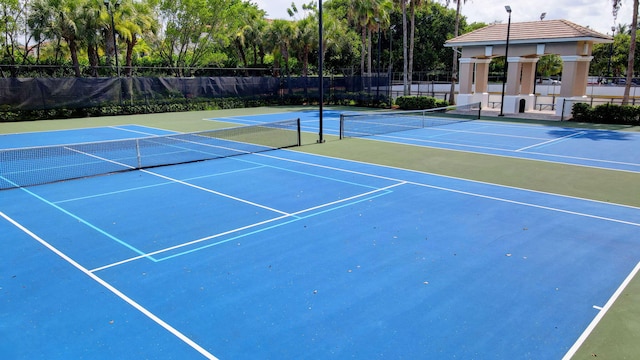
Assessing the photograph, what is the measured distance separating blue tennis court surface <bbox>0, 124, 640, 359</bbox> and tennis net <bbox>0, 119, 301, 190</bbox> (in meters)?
1.81

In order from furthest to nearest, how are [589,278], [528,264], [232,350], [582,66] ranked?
[582,66], [528,264], [589,278], [232,350]

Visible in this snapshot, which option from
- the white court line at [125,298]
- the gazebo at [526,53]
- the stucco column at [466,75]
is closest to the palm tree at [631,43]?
the gazebo at [526,53]

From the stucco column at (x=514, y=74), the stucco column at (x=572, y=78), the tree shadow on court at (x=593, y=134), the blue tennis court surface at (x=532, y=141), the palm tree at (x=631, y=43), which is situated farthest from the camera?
the stucco column at (x=514, y=74)

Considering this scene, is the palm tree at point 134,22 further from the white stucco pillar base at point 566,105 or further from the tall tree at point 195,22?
the white stucco pillar base at point 566,105

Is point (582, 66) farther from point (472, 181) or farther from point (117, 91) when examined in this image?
point (117, 91)

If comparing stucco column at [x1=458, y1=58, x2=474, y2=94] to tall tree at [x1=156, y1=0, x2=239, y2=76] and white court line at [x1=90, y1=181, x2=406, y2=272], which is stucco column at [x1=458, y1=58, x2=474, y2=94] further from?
white court line at [x1=90, y1=181, x2=406, y2=272]

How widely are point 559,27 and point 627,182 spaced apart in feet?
Result: 71.6

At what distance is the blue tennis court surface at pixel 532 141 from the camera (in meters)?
16.4

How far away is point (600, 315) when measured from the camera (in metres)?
5.92

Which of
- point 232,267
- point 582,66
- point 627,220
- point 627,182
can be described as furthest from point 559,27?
point 232,267

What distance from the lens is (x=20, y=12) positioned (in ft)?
122

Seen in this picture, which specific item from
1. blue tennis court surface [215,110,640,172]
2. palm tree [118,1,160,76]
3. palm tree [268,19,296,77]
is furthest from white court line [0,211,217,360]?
palm tree [268,19,296,77]

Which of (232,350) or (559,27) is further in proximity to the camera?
(559,27)

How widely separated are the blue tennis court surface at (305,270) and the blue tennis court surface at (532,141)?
583 cm
